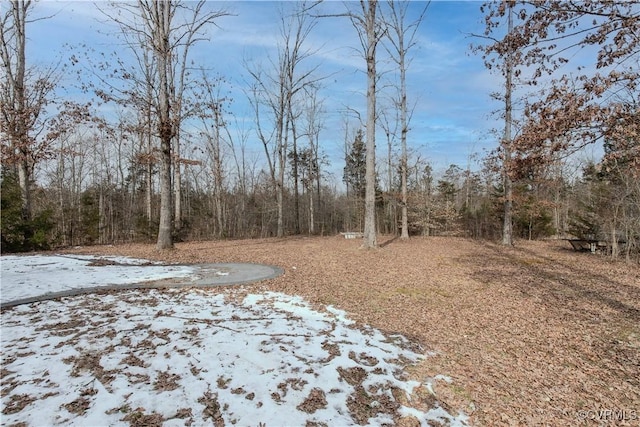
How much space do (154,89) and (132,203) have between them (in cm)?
1669

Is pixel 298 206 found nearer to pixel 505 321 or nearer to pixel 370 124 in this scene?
pixel 370 124

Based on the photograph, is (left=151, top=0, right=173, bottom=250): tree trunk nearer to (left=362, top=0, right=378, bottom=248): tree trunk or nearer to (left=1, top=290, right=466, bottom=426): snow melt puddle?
(left=1, top=290, right=466, bottom=426): snow melt puddle

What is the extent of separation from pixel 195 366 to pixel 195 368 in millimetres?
34

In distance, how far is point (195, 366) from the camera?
2.81m

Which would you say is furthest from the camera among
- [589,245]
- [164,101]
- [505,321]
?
[589,245]

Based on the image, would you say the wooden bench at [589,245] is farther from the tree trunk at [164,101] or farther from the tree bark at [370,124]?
the tree trunk at [164,101]

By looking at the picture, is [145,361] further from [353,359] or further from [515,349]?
[515,349]

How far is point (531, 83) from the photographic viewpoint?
475cm

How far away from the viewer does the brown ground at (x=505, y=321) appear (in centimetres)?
265

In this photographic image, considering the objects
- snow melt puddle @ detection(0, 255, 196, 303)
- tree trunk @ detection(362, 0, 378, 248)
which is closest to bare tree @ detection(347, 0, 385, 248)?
tree trunk @ detection(362, 0, 378, 248)

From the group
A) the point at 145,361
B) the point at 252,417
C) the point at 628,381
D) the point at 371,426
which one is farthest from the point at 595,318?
the point at 145,361

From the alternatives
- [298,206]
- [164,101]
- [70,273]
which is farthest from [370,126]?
[298,206]

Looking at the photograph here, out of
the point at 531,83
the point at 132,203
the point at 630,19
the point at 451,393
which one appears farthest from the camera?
the point at 132,203

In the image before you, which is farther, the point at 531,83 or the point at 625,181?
the point at 625,181
